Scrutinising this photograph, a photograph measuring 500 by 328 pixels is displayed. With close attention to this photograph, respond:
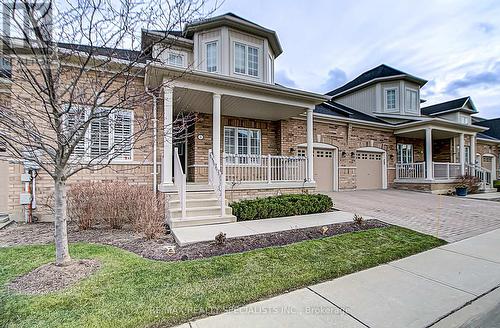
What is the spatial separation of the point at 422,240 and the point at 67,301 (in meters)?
6.27

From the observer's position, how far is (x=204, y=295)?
299 cm

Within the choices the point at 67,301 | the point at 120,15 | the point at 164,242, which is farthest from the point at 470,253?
the point at 120,15

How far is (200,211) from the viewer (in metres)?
6.55

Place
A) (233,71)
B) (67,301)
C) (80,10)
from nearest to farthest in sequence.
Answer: (67,301) < (80,10) < (233,71)

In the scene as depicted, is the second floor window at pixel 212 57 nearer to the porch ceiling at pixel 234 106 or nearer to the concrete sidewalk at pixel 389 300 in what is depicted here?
the porch ceiling at pixel 234 106

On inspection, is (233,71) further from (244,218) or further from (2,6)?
(2,6)

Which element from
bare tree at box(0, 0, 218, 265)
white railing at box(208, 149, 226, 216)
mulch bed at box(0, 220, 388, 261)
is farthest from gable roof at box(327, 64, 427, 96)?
bare tree at box(0, 0, 218, 265)

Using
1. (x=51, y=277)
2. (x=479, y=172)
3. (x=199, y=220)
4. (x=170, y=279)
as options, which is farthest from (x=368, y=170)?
(x=51, y=277)

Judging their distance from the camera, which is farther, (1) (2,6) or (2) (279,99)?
(2) (279,99)

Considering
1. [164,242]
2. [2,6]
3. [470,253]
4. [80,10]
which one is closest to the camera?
[2,6]

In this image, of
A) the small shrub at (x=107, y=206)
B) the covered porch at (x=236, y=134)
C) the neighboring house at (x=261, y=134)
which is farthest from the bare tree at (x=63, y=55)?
the covered porch at (x=236, y=134)

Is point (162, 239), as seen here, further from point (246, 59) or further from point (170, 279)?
point (246, 59)

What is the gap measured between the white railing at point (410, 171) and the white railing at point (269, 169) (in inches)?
365

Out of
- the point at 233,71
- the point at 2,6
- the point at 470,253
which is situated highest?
the point at 233,71
